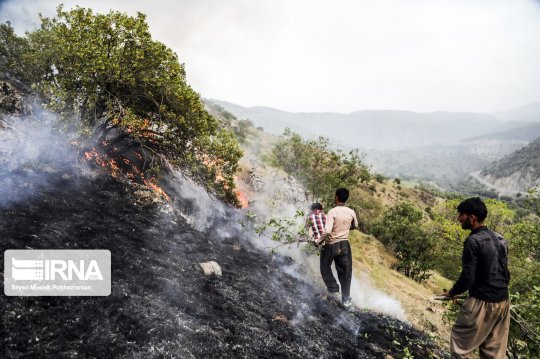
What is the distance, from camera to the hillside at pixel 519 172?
155613 mm

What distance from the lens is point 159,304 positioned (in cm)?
711

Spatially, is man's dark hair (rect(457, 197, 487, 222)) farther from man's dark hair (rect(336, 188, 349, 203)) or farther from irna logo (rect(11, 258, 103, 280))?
irna logo (rect(11, 258, 103, 280))

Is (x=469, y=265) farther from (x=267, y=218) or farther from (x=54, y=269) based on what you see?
(x=267, y=218)

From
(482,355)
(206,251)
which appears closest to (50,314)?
(206,251)

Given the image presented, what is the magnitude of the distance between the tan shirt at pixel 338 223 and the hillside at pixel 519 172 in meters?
174

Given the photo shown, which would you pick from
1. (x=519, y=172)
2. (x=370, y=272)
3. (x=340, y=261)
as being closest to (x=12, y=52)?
(x=340, y=261)

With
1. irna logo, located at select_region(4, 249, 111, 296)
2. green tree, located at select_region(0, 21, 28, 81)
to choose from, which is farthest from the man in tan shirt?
green tree, located at select_region(0, 21, 28, 81)

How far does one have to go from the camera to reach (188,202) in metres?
16.9

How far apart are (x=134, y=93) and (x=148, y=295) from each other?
9955 millimetres

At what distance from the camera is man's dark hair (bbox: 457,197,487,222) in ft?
16.6

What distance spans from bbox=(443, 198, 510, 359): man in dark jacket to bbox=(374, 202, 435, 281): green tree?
62.1ft

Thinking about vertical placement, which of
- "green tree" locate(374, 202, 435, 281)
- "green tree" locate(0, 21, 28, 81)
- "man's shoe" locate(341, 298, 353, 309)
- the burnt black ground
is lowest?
"green tree" locate(374, 202, 435, 281)

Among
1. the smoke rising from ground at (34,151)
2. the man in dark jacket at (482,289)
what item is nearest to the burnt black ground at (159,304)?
the smoke rising from ground at (34,151)

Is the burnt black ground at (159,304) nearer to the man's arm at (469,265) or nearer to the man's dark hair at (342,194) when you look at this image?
the man's arm at (469,265)
